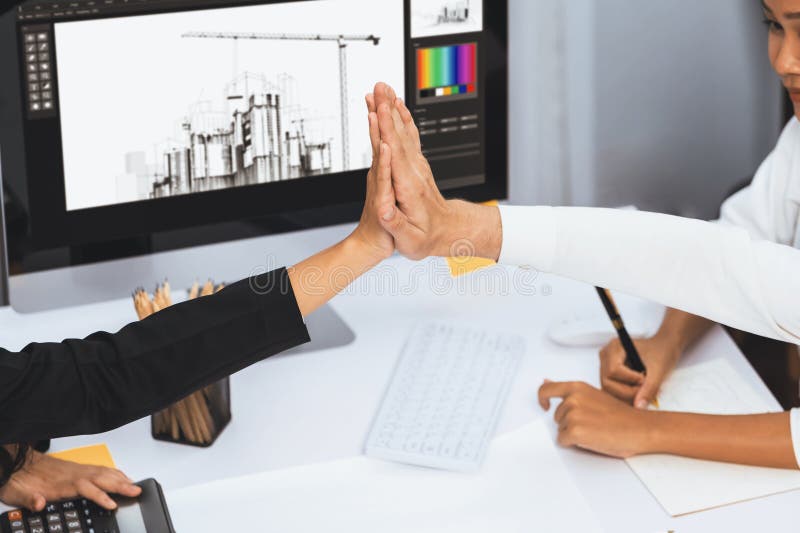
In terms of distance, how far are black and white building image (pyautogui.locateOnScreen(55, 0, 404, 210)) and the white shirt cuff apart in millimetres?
312

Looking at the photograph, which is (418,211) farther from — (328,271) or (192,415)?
(192,415)

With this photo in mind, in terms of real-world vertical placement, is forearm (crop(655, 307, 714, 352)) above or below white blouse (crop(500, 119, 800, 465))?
below

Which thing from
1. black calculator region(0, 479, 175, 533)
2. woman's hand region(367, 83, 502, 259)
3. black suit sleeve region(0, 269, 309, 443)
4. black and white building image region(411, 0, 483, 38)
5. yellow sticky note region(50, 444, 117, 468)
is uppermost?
black and white building image region(411, 0, 483, 38)

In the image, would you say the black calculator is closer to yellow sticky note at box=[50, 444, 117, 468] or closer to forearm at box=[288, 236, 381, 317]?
yellow sticky note at box=[50, 444, 117, 468]

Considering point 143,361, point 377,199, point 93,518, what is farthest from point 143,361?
point 377,199

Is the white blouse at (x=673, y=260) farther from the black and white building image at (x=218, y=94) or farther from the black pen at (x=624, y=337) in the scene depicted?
the black and white building image at (x=218, y=94)

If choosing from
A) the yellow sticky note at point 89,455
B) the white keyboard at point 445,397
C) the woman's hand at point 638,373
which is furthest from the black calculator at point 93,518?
the woman's hand at point 638,373

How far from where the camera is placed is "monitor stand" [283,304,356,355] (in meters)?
1.41

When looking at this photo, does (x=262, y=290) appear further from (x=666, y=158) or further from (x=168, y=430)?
(x=666, y=158)

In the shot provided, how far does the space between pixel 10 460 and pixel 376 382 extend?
0.45 metres

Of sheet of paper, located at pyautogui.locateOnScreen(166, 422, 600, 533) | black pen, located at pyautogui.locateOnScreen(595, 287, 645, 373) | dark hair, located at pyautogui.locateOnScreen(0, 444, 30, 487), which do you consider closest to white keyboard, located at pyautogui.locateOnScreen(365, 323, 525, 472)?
sheet of paper, located at pyautogui.locateOnScreen(166, 422, 600, 533)

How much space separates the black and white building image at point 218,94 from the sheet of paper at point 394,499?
0.40 m

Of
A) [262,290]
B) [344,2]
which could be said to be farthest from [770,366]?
[262,290]

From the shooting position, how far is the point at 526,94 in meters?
1.69
